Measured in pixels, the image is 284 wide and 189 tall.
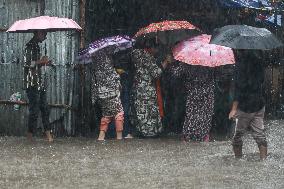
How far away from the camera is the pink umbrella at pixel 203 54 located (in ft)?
34.2

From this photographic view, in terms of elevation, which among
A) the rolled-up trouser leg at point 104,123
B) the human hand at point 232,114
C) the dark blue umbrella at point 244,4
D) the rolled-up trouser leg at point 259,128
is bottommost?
the rolled-up trouser leg at point 104,123

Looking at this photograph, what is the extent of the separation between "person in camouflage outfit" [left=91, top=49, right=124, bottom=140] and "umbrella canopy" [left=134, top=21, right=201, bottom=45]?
28.3 inches

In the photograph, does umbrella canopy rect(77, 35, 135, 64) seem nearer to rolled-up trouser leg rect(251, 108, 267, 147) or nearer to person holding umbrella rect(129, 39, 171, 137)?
person holding umbrella rect(129, 39, 171, 137)

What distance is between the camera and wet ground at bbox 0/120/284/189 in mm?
7375

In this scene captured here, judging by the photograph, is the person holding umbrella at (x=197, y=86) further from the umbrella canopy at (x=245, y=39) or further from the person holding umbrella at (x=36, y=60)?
the person holding umbrella at (x=36, y=60)

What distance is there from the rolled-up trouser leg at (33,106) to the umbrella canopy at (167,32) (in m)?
1.97

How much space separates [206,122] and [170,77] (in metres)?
1.67

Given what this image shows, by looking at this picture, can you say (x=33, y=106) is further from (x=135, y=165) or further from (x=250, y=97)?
(x=250, y=97)

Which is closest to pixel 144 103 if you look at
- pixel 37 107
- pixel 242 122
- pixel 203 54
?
pixel 203 54

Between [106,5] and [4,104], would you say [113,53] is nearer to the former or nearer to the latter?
[106,5]

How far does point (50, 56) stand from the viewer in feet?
38.8

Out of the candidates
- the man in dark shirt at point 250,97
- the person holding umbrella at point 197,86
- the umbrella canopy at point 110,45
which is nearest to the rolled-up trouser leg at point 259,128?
the man in dark shirt at point 250,97

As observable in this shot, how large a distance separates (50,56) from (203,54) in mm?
2936

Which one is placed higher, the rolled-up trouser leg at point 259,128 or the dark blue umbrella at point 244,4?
the dark blue umbrella at point 244,4
